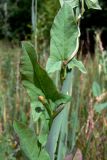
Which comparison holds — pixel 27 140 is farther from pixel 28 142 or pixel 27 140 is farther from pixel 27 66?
pixel 27 66

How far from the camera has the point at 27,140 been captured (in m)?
0.69

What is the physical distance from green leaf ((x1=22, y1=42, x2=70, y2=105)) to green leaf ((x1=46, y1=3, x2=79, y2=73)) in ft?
0.05

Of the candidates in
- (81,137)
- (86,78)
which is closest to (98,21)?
(86,78)

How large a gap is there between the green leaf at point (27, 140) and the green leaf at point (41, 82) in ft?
0.18

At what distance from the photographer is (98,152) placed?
4.04 ft

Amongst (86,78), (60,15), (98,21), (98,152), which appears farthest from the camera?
(98,21)

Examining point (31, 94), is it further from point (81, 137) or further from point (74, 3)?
point (81, 137)

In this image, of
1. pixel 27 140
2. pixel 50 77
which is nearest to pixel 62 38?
pixel 50 77

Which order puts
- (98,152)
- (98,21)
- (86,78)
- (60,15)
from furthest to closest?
(98,21) < (86,78) < (98,152) < (60,15)

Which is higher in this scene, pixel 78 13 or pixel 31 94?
pixel 78 13

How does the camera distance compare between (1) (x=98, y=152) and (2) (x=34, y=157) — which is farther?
(1) (x=98, y=152)

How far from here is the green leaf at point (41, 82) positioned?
2.20 ft

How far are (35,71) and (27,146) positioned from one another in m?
0.12

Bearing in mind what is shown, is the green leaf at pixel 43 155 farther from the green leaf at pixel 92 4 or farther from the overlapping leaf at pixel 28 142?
the green leaf at pixel 92 4
